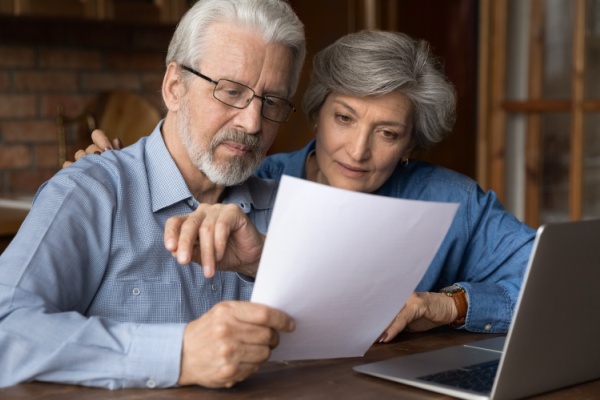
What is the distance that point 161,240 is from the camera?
156 cm

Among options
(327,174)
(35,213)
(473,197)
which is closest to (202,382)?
(35,213)

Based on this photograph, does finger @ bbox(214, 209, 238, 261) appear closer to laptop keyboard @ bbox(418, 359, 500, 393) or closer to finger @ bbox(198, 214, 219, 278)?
finger @ bbox(198, 214, 219, 278)

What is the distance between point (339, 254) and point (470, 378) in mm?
287

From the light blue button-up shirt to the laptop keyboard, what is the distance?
364mm

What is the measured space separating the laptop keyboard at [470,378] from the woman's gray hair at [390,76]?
2.51ft

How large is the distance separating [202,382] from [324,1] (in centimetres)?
253

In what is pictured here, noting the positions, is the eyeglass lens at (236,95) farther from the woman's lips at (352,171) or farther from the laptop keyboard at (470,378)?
the laptop keyboard at (470,378)

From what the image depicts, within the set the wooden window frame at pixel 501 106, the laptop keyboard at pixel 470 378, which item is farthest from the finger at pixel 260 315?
the wooden window frame at pixel 501 106

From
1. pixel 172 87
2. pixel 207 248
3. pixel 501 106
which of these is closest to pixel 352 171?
pixel 172 87

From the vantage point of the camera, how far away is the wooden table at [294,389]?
1.15 m

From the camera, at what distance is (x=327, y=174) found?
1978 millimetres

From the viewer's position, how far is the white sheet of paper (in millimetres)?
1062

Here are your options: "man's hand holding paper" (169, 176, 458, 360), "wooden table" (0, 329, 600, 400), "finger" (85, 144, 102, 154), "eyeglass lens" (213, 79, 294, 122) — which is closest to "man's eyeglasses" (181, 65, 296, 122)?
"eyeglass lens" (213, 79, 294, 122)

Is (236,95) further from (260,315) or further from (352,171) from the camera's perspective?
(260,315)
